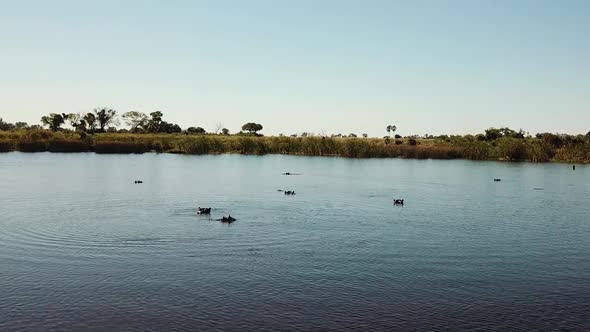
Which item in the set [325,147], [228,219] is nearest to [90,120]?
[325,147]

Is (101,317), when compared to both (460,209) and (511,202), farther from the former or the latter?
(511,202)

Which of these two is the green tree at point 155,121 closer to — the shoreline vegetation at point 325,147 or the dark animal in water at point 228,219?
the shoreline vegetation at point 325,147

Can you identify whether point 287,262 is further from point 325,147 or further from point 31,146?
point 31,146

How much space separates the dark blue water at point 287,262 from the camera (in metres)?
15.4

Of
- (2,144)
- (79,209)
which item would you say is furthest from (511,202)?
(2,144)

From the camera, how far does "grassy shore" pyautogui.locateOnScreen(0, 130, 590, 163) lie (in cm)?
9781

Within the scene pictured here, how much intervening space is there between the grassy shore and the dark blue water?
57.9 meters

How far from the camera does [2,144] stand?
99.5 m

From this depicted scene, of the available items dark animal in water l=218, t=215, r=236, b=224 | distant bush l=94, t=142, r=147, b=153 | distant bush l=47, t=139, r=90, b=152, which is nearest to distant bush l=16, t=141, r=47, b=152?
distant bush l=47, t=139, r=90, b=152

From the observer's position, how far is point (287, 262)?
2120cm

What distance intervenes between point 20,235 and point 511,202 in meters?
33.6

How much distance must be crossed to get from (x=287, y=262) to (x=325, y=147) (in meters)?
82.9

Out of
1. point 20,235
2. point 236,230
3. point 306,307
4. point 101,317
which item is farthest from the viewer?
point 236,230

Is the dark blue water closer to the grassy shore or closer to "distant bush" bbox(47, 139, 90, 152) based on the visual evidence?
the grassy shore
